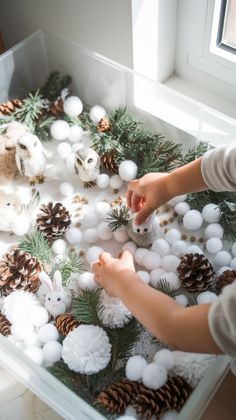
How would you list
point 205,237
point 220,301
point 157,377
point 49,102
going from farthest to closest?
1. point 49,102
2. point 205,237
3. point 157,377
4. point 220,301

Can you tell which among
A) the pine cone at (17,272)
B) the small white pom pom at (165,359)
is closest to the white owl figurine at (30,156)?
the pine cone at (17,272)

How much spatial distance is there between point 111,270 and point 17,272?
15 centimetres

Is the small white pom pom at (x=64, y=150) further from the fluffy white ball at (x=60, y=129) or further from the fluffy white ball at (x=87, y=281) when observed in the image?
the fluffy white ball at (x=87, y=281)

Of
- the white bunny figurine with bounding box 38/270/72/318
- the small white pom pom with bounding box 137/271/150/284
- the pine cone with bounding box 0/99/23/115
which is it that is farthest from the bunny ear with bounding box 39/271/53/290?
the pine cone with bounding box 0/99/23/115

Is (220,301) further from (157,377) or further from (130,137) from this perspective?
(130,137)

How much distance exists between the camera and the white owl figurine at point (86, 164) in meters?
0.89

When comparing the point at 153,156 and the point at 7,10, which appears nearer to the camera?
the point at 153,156

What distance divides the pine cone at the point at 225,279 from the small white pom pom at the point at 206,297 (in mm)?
17

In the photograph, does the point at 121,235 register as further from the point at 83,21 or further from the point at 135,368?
the point at 83,21

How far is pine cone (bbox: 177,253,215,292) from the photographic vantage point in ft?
2.57

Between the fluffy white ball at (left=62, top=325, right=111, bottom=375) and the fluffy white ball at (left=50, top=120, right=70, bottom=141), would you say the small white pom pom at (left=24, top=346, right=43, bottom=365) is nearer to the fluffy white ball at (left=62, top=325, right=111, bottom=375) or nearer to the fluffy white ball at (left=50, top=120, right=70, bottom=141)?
the fluffy white ball at (left=62, top=325, right=111, bottom=375)

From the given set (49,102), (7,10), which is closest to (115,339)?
(49,102)

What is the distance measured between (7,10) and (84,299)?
0.57m

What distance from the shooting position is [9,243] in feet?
2.90
